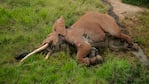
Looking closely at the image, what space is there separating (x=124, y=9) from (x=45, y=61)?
345 centimetres

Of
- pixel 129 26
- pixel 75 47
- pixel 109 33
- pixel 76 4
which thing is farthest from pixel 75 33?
pixel 76 4

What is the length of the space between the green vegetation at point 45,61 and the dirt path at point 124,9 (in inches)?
12.7

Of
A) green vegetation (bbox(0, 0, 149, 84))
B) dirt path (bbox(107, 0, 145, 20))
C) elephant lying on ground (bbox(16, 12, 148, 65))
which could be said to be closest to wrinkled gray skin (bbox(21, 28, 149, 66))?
elephant lying on ground (bbox(16, 12, 148, 65))

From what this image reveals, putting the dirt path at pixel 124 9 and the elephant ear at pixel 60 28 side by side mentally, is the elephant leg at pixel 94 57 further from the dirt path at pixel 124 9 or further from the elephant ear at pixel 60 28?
the dirt path at pixel 124 9

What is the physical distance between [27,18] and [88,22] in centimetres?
200

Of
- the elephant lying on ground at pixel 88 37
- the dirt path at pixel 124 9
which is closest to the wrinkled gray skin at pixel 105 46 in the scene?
the elephant lying on ground at pixel 88 37

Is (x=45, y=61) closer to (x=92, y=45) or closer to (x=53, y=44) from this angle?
(x=53, y=44)

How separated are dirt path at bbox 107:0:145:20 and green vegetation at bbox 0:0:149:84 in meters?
0.32

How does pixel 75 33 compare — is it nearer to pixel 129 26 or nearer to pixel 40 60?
pixel 40 60

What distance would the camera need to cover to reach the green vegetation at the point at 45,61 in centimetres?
577

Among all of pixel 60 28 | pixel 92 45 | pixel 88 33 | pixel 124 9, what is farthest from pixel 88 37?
pixel 124 9

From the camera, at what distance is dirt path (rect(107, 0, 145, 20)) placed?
27.6 feet

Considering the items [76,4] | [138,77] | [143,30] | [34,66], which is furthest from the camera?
[76,4]

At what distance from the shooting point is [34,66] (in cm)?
618
